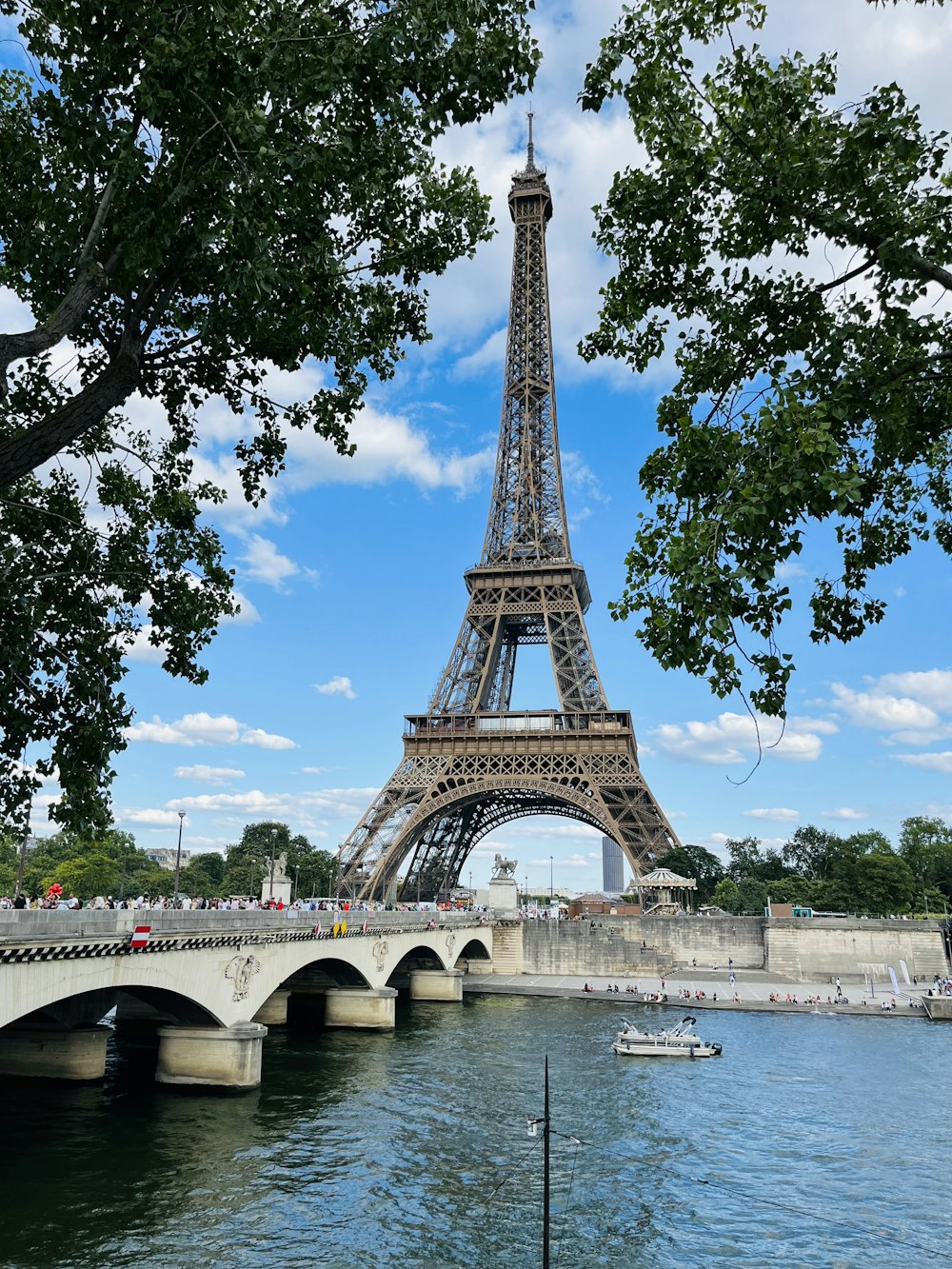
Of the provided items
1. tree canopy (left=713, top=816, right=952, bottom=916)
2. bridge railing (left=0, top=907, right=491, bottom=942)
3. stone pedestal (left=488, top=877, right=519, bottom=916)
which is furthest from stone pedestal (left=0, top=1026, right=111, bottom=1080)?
tree canopy (left=713, top=816, right=952, bottom=916)

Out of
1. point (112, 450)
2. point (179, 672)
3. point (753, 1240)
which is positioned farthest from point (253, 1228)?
point (112, 450)

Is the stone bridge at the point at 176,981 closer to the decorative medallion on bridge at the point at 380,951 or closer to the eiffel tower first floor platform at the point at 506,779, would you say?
the decorative medallion on bridge at the point at 380,951

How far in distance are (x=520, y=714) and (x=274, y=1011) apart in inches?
1325

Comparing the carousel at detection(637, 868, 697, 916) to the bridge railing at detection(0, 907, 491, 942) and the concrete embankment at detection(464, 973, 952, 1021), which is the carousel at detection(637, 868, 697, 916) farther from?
the bridge railing at detection(0, 907, 491, 942)

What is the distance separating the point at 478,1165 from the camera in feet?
70.9

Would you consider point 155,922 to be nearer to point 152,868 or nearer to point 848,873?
point 848,873

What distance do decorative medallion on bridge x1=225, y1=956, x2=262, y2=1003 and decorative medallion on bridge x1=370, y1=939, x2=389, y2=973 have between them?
14408mm

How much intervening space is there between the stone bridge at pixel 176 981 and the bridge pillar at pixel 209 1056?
1.1 inches

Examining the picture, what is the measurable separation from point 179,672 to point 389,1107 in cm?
1872

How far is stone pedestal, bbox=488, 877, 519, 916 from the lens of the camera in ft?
245

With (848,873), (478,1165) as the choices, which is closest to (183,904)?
(478,1165)

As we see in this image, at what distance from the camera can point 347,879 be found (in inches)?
2584

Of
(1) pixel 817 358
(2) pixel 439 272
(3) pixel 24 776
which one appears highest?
(2) pixel 439 272

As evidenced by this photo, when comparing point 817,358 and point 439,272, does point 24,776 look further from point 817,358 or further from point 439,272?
point 817,358
